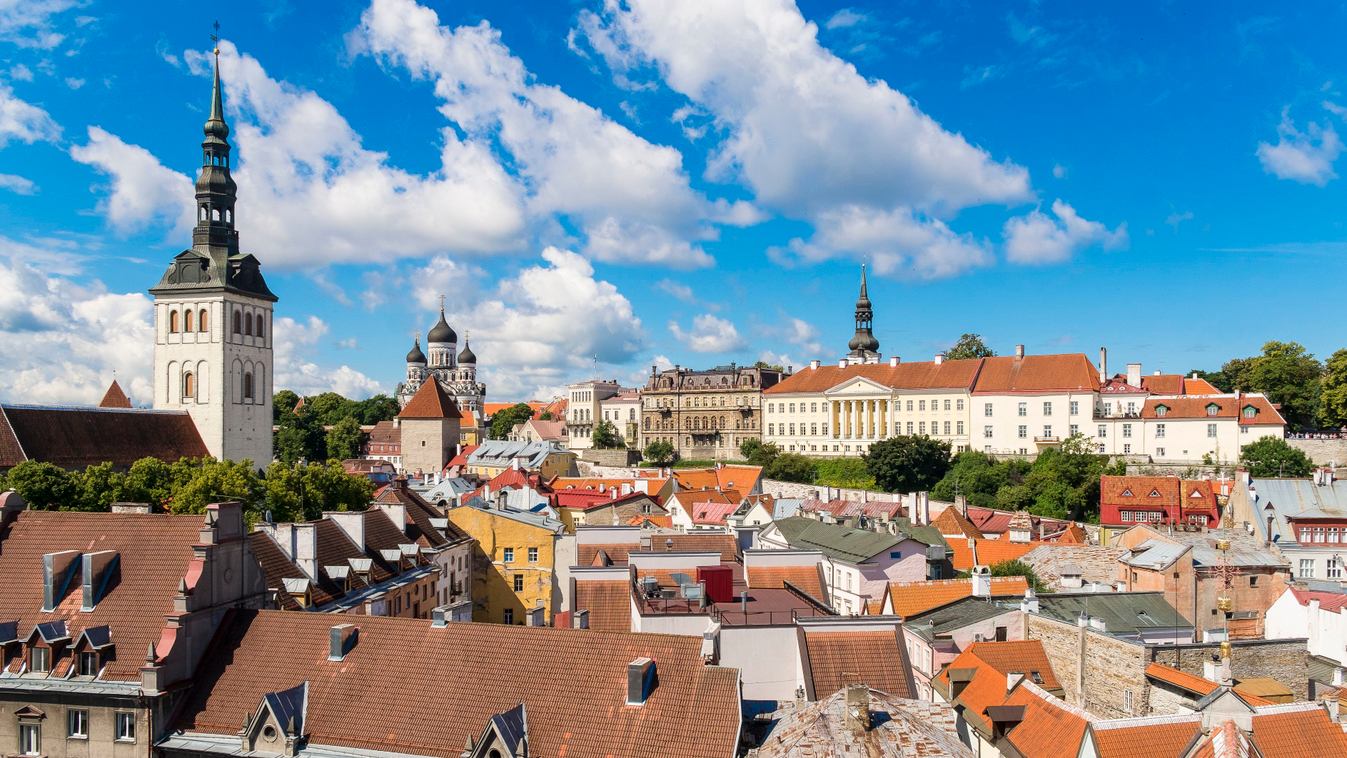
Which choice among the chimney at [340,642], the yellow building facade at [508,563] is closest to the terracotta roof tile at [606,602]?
the chimney at [340,642]

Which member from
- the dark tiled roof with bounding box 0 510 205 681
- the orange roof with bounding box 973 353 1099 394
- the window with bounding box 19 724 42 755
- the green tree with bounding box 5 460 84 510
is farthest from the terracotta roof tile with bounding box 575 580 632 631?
the orange roof with bounding box 973 353 1099 394

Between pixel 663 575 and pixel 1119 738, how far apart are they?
44.9ft

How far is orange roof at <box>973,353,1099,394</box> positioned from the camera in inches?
3031

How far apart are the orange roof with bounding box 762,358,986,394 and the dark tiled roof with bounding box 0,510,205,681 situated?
7552 cm

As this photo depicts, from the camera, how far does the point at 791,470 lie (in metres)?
83.1

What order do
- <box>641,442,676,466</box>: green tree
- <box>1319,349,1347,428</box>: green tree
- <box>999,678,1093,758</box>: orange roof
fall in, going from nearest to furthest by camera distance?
1. <box>999,678,1093,758</box>: orange roof
2. <box>1319,349,1347,428</box>: green tree
3. <box>641,442,676,466</box>: green tree

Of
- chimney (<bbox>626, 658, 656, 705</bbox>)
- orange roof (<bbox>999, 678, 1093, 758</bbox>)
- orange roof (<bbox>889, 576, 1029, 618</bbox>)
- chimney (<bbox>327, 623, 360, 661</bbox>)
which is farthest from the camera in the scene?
orange roof (<bbox>889, 576, 1029, 618</bbox>)

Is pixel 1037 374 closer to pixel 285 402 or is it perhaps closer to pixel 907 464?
pixel 907 464

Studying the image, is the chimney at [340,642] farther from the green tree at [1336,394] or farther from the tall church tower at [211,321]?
the green tree at [1336,394]

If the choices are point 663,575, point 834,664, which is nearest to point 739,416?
point 663,575

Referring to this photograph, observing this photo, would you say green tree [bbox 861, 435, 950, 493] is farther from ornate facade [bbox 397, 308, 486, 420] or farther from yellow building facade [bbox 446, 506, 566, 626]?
ornate facade [bbox 397, 308, 486, 420]

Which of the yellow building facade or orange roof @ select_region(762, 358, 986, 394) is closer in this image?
the yellow building facade

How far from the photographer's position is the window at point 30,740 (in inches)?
661

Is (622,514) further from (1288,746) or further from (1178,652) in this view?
(1288,746)
